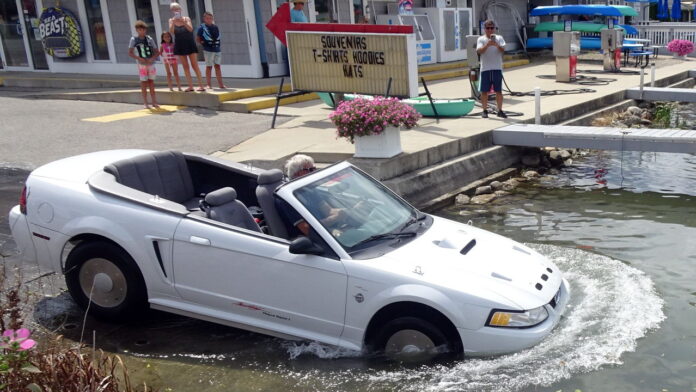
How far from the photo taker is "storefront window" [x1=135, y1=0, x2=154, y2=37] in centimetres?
1991

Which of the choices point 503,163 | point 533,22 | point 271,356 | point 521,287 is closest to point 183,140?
point 503,163

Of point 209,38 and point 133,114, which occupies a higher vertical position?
point 209,38

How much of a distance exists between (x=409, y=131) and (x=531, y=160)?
7.56ft

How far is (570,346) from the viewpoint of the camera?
18.7ft

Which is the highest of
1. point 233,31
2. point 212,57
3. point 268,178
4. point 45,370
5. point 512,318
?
point 233,31

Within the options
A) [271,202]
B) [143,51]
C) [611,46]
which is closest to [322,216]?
[271,202]

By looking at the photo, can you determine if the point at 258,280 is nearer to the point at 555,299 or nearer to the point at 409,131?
the point at 555,299

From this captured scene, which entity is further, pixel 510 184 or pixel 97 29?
pixel 97 29

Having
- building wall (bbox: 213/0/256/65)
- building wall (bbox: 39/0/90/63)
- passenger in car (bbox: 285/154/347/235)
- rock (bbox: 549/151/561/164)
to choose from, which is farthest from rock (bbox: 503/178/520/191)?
building wall (bbox: 39/0/90/63)

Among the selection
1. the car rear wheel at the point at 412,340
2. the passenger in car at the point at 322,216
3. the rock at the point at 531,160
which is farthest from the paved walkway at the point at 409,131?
the car rear wheel at the point at 412,340

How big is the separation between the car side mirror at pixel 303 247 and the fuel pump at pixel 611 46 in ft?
66.3

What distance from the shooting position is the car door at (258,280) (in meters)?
5.75

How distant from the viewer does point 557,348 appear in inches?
222

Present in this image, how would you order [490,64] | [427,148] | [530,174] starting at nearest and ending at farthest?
[427,148], [530,174], [490,64]
